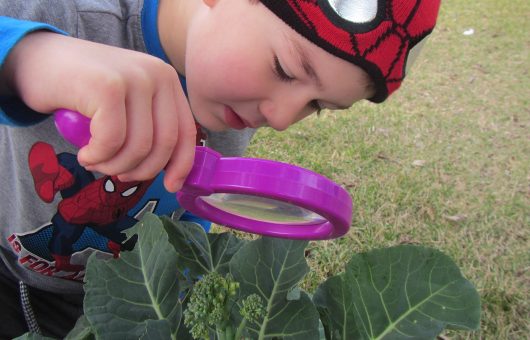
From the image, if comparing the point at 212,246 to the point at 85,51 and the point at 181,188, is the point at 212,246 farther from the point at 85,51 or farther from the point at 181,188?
the point at 85,51

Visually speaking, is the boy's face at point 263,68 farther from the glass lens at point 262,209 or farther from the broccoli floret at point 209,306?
the broccoli floret at point 209,306

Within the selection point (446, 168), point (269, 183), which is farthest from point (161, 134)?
point (446, 168)

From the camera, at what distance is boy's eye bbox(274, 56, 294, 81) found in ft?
2.59

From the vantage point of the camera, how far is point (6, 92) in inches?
27.3

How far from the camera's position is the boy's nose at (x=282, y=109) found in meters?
0.81

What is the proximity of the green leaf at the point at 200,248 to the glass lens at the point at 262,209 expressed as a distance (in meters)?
0.05

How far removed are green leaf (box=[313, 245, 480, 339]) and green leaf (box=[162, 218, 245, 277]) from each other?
0.59 ft

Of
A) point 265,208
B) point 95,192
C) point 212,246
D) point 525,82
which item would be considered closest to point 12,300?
point 95,192

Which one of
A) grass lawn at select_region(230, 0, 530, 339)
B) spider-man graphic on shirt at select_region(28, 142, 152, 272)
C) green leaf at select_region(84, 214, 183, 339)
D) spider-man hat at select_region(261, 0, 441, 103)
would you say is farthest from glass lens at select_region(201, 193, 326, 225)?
grass lawn at select_region(230, 0, 530, 339)

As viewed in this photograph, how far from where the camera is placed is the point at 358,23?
29.4 inches

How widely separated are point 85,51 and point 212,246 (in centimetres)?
34

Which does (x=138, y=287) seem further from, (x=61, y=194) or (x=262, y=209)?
(x=61, y=194)

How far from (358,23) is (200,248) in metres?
0.39

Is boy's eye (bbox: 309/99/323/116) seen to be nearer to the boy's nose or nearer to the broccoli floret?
the boy's nose
